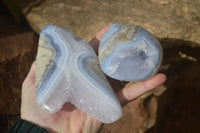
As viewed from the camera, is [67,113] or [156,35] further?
[156,35]

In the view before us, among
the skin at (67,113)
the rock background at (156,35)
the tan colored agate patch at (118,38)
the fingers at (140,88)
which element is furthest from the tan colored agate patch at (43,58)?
the rock background at (156,35)

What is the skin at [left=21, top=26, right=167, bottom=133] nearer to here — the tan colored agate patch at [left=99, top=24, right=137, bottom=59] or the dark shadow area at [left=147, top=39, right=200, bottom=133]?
the tan colored agate patch at [left=99, top=24, right=137, bottom=59]

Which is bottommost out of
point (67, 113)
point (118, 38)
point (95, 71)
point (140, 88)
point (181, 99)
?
point (181, 99)

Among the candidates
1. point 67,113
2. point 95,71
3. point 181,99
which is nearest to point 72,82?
point 95,71

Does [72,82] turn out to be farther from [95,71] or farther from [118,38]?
[118,38]

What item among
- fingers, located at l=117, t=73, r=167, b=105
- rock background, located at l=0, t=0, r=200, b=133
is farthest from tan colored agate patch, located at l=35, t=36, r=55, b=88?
rock background, located at l=0, t=0, r=200, b=133

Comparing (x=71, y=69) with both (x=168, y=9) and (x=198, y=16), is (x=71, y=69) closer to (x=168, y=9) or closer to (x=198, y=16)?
(x=168, y=9)

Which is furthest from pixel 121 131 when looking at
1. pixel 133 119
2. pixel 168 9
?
pixel 168 9
